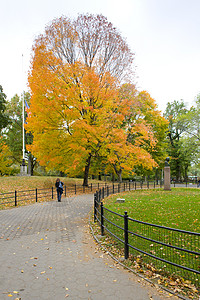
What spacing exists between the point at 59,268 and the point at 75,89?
1534cm

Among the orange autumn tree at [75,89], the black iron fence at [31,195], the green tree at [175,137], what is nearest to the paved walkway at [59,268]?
Result: the black iron fence at [31,195]

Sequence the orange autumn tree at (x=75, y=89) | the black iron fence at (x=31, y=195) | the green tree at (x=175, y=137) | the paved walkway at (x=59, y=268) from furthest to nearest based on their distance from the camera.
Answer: the green tree at (x=175, y=137), the orange autumn tree at (x=75, y=89), the black iron fence at (x=31, y=195), the paved walkway at (x=59, y=268)

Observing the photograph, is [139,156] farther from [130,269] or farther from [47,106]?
[130,269]

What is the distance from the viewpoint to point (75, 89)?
715 inches

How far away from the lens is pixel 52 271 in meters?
4.96

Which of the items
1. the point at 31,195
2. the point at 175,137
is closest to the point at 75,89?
the point at 31,195

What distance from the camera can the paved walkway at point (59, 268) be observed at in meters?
4.05

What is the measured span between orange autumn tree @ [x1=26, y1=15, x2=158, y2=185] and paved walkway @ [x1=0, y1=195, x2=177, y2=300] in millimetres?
10366

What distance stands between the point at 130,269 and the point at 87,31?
19939 mm

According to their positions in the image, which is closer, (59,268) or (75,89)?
(59,268)

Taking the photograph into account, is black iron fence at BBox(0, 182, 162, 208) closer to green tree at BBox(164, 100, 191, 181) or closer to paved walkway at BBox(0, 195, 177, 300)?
paved walkway at BBox(0, 195, 177, 300)

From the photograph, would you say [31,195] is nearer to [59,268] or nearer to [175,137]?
[59,268]

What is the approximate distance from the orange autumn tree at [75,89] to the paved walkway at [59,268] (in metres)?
10.4

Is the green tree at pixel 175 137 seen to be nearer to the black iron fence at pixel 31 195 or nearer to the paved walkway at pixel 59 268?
the black iron fence at pixel 31 195
